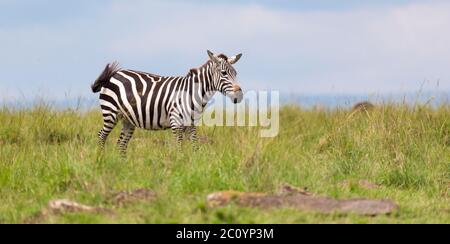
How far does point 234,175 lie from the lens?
9.00 metres

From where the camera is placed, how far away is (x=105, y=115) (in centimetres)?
1322

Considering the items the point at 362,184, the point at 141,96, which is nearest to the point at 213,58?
the point at 141,96

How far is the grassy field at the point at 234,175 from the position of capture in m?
7.57

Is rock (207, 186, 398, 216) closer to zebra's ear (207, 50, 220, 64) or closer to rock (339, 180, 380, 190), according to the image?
rock (339, 180, 380, 190)

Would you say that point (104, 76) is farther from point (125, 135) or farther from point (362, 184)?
point (362, 184)

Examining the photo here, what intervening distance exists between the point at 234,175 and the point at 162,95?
4.09 m

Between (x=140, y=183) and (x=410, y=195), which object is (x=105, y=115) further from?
(x=410, y=195)

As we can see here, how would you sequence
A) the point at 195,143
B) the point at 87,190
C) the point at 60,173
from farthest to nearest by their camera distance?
the point at 195,143 < the point at 60,173 < the point at 87,190

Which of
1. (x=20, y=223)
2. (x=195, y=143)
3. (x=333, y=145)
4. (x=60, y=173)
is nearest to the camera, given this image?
(x=20, y=223)

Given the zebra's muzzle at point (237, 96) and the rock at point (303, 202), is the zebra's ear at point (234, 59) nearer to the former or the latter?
the zebra's muzzle at point (237, 96)

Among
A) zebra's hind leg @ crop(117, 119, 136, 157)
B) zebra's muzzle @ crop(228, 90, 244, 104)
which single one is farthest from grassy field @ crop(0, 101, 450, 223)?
zebra's muzzle @ crop(228, 90, 244, 104)

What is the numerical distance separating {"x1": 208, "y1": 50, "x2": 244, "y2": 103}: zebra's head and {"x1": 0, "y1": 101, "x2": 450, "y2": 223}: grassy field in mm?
1280

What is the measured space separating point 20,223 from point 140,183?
148cm
